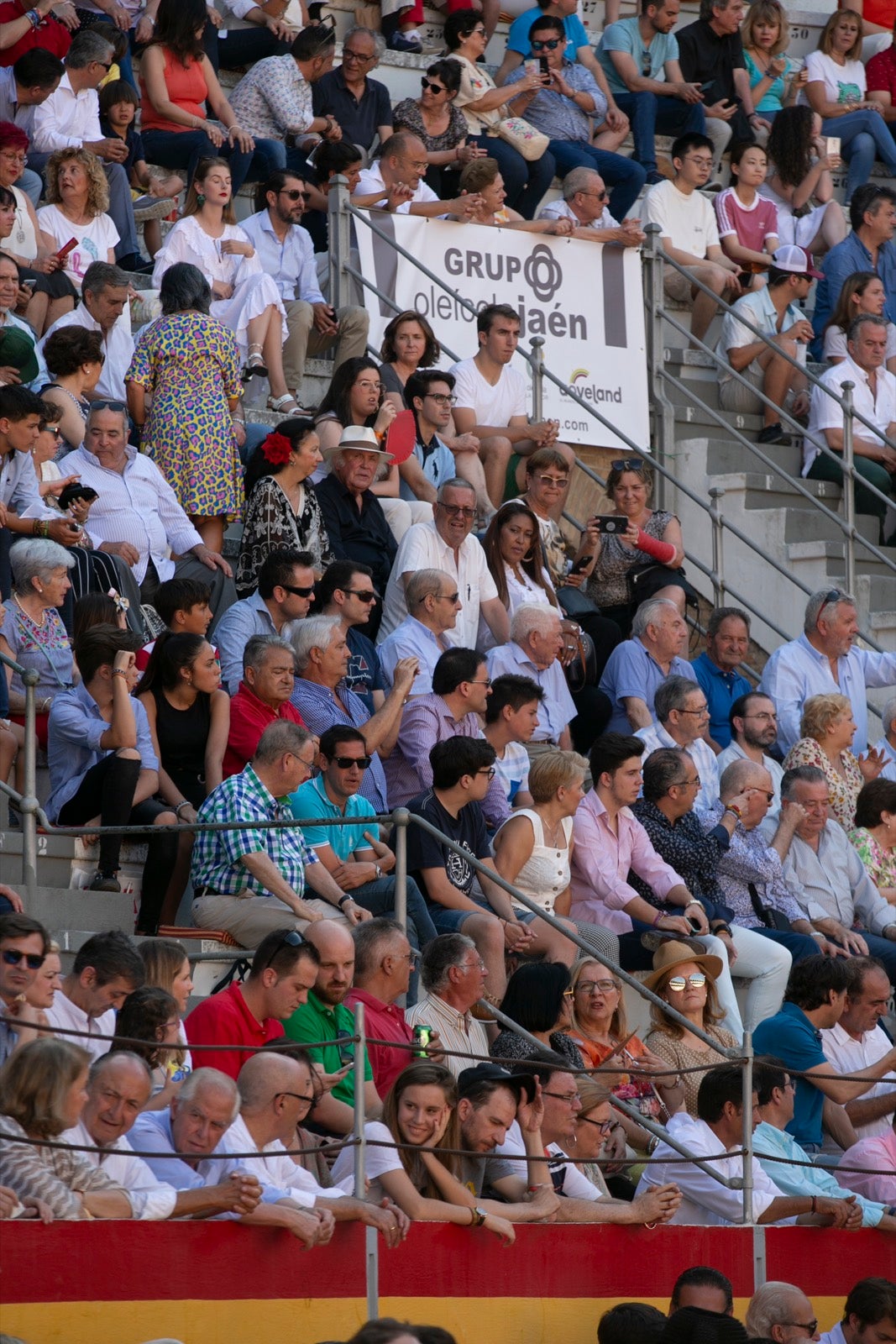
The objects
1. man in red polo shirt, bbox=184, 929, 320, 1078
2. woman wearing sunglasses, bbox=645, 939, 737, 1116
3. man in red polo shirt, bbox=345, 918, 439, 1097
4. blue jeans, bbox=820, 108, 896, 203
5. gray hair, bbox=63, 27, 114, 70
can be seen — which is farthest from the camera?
blue jeans, bbox=820, 108, 896, 203

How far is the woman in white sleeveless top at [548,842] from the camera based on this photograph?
947 cm

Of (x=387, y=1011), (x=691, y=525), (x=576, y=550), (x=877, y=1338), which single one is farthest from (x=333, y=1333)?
(x=691, y=525)

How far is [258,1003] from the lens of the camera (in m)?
7.37

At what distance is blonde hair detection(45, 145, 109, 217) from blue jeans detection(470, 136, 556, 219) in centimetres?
310

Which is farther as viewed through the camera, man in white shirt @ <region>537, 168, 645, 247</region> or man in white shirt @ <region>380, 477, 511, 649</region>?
man in white shirt @ <region>537, 168, 645, 247</region>

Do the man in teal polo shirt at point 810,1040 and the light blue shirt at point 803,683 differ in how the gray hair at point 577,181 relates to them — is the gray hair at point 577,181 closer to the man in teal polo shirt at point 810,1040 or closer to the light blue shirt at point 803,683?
the light blue shirt at point 803,683

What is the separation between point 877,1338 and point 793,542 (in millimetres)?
6758

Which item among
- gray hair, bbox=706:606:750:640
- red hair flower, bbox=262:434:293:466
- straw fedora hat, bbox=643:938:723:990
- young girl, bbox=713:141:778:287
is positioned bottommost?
gray hair, bbox=706:606:750:640

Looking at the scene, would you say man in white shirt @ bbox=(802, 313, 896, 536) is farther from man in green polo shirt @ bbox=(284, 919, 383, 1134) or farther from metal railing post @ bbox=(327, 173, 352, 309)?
man in green polo shirt @ bbox=(284, 919, 383, 1134)

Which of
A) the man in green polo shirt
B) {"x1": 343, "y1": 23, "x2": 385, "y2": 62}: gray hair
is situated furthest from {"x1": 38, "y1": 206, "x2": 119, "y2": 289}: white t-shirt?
the man in green polo shirt

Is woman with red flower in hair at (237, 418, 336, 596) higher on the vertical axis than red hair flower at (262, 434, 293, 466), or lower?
lower

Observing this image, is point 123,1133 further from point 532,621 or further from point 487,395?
point 487,395

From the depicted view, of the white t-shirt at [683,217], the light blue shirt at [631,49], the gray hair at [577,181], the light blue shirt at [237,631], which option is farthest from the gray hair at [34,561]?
the light blue shirt at [631,49]

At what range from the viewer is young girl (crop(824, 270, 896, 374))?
14.4 metres
